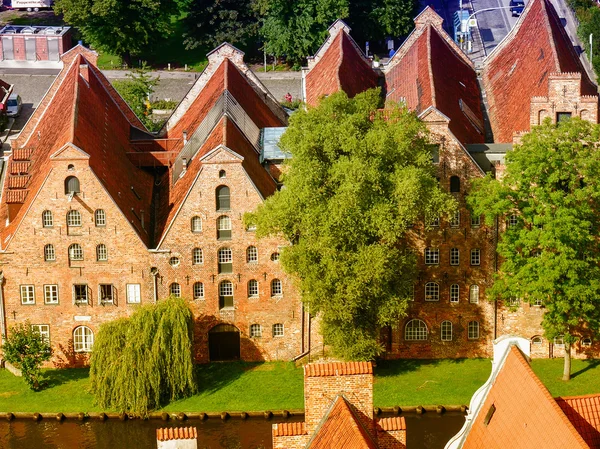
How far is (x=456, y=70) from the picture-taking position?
123062 millimetres

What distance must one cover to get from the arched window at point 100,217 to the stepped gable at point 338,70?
78.6ft

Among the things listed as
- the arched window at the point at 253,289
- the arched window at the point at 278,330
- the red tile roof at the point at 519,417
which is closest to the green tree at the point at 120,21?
the arched window at the point at 253,289

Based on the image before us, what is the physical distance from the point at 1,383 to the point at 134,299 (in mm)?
10291

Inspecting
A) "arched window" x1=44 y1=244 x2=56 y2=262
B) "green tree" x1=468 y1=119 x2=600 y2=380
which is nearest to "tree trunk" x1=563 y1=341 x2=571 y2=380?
"green tree" x1=468 y1=119 x2=600 y2=380

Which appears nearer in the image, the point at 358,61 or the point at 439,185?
the point at 439,185

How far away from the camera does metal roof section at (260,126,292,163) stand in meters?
102

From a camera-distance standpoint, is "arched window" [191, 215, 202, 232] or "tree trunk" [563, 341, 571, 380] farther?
"arched window" [191, 215, 202, 232]

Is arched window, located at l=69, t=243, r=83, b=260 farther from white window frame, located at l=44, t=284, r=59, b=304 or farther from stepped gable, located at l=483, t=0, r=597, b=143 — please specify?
stepped gable, located at l=483, t=0, r=597, b=143

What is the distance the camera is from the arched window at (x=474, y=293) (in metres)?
99.1

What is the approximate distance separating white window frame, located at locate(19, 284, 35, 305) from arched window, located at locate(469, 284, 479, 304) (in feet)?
96.1

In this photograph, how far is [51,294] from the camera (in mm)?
98375

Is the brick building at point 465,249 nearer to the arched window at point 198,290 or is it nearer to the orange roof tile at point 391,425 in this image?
the arched window at point 198,290

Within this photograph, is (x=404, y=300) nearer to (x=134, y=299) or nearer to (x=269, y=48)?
(x=134, y=299)

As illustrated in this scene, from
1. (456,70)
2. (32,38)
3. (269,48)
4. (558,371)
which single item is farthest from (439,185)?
(32,38)
